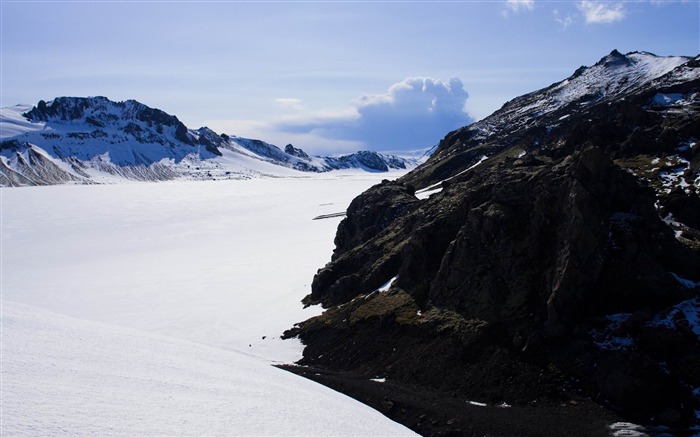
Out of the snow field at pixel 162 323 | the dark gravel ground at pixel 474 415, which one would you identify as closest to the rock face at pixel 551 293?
the dark gravel ground at pixel 474 415

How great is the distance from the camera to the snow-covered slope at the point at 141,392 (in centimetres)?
1641

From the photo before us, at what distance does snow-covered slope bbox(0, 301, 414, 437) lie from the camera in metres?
16.4

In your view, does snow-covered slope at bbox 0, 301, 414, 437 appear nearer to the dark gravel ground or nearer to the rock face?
the dark gravel ground

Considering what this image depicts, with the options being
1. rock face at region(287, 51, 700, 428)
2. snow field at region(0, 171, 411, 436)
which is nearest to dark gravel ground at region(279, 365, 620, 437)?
rock face at region(287, 51, 700, 428)

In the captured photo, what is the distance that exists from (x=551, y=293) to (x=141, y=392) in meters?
30.1

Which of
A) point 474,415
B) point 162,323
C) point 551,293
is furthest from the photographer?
point 162,323

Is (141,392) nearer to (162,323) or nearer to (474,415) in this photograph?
(474,415)

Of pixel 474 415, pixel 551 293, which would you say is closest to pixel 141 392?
pixel 474 415

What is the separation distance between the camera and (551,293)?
37.6 metres

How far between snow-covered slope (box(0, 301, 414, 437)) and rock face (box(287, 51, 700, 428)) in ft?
32.9

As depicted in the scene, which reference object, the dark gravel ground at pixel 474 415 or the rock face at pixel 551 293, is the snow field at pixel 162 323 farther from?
the rock face at pixel 551 293

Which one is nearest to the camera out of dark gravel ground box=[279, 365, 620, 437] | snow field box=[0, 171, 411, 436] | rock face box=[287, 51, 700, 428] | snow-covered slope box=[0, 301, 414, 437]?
snow-covered slope box=[0, 301, 414, 437]

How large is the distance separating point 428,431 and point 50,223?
14945cm

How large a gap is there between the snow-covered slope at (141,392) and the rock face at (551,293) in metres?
10.0
